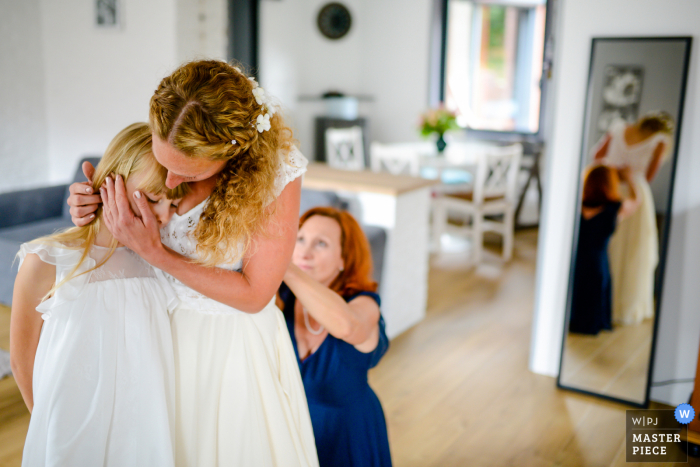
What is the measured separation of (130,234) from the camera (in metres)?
0.98

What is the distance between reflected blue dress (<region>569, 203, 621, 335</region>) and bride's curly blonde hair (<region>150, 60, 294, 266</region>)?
5.94 ft

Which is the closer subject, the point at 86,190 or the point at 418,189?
the point at 86,190

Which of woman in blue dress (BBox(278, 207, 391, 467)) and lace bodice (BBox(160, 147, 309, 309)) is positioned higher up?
lace bodice (BBox(160, 147, 309, 309))

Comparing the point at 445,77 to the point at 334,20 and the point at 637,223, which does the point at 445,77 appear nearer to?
the point at 334,20

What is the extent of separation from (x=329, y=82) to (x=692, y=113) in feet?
17.4

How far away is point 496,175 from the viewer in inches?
191

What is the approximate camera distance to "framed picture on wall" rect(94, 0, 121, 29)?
4352 millimetres

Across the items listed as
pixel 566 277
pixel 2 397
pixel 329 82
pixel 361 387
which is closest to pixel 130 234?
pixel 361 387

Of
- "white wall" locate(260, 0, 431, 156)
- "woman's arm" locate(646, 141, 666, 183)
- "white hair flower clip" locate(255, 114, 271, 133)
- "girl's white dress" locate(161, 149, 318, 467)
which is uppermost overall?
"white wall" locate(260, 0, 431, 156)

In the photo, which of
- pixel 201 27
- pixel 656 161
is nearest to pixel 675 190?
pixel 656 161

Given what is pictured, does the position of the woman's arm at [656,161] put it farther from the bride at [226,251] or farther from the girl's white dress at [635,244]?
the bride at [226,251]

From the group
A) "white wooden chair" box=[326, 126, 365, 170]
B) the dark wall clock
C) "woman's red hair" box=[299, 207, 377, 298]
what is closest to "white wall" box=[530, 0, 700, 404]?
"woman's red hair" box=[299, 207, 377, 298]

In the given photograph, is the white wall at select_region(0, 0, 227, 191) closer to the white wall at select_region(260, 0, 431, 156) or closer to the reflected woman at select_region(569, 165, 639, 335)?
the white wall at select_region(260, 0, 431, 156)

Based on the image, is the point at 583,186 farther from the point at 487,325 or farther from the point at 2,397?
the point at 2,397
